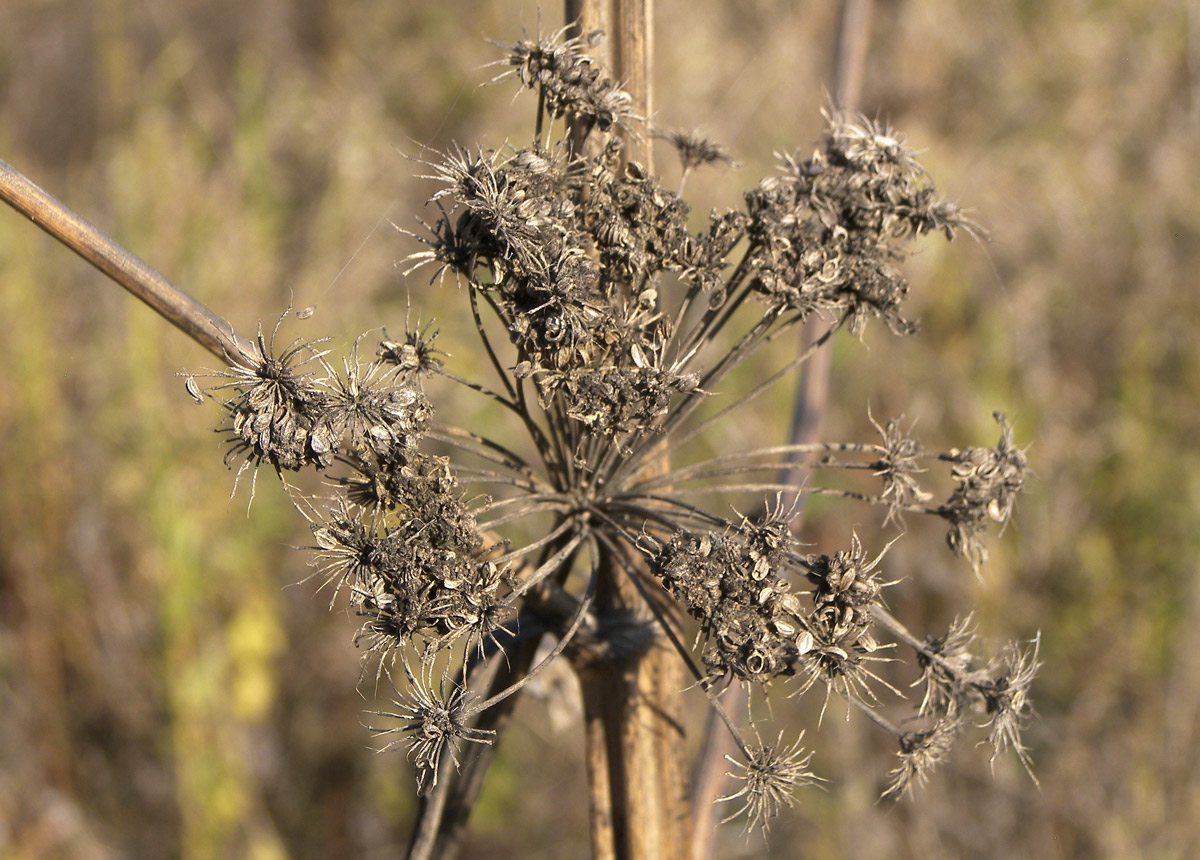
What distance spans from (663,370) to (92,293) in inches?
238

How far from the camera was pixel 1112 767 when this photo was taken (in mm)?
5527

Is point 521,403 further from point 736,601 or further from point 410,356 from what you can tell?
point 736,601

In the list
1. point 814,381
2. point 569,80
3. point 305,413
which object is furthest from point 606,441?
point 814,381

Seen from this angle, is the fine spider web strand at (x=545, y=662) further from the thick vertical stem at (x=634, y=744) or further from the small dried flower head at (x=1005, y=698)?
the small dried flower head at (x=1005, y=698)

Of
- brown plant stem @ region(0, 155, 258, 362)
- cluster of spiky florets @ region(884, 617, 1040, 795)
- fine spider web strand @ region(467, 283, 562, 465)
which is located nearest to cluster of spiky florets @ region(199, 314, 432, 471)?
brown plant stem @ region(0, 155, 258, 362)

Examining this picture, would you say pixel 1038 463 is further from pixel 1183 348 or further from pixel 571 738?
pixel 571 738

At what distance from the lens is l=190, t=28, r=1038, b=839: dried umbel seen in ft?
5.03

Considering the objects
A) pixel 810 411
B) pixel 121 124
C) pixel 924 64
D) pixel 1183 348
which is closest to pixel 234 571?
pixel 121 124

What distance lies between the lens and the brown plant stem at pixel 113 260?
1608 millimetres

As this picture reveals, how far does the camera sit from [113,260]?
1.69 meters

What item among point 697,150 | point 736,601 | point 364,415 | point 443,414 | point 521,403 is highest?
point 443,414

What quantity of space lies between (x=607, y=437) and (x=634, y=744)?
0.75 meters

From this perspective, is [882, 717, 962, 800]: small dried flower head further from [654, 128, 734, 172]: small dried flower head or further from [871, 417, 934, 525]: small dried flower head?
[654, 128, 734, 172]: small dried flower head

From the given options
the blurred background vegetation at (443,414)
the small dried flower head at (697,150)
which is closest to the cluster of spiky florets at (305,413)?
the small dried flower head at (697,150)
